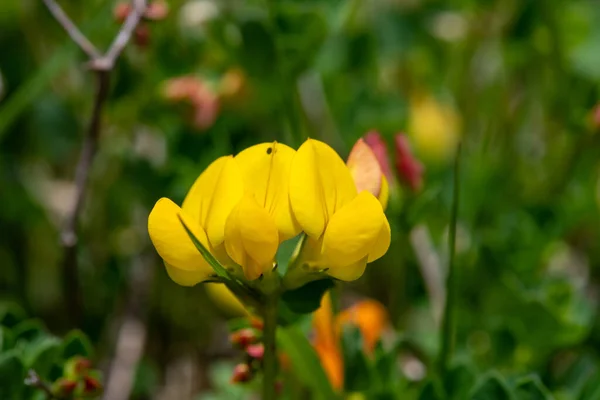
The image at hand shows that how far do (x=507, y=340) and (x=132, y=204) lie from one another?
0.75 meters

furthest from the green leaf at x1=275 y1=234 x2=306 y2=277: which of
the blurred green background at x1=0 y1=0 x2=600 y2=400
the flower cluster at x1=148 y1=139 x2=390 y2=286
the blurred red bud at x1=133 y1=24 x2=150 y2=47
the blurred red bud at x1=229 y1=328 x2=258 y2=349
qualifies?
the blurred red bud at x1=133 y1=24 x2=150 y2=47

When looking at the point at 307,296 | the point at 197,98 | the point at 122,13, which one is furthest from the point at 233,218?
the point at 197,98

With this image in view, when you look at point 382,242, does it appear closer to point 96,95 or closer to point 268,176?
point 268,176

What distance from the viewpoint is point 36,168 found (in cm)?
154

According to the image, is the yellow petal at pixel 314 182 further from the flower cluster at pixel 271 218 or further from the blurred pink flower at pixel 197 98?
the blurred pink flower at pixel 197 98

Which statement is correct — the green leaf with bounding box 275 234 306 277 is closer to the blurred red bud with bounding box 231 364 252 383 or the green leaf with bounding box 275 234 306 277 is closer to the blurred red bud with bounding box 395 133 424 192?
the blurred red bud with bounding box 231 364 252 383

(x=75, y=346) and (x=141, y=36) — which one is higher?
(x=141, y=36)

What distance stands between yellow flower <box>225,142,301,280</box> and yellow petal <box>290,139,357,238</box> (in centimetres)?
1

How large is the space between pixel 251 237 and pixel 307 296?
12cm

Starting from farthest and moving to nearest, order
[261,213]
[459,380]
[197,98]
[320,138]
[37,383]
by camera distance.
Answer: [320,138]
[197,98]
[459,380]
[37,383]
[261,213]

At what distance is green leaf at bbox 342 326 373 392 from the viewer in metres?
0.90

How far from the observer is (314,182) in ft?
2.21

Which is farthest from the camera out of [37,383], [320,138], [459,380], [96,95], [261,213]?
[320,138]

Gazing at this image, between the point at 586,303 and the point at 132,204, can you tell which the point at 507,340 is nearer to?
the point at 586,303
